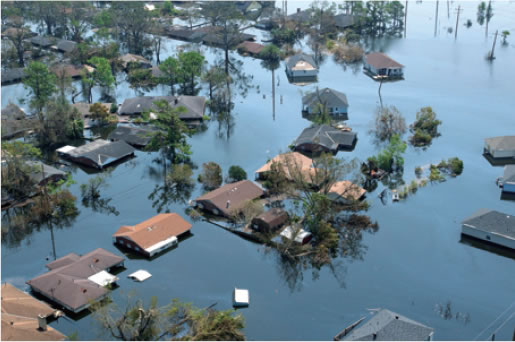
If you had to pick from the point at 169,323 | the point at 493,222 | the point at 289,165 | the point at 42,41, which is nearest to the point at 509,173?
the point at 493,222

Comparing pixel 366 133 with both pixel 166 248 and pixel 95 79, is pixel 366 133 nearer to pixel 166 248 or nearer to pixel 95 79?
pixel 166 248

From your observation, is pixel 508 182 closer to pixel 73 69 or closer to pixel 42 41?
pixel 73 69

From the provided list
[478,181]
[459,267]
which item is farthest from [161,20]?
[459,267]

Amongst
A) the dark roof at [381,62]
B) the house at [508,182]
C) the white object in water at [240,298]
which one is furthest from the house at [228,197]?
the dark roof at [381,62]

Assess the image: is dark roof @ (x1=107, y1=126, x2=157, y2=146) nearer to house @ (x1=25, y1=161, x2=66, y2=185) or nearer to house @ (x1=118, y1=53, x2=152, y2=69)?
house @ (x1=25, y1=161, x2=66, y2=185)

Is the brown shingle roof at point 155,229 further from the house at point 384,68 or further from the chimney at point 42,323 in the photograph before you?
the house at point 384,68

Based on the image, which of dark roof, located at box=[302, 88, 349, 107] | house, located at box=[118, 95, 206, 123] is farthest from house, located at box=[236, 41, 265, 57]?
dark roof, located at box=[302, 88, 349, 107]
